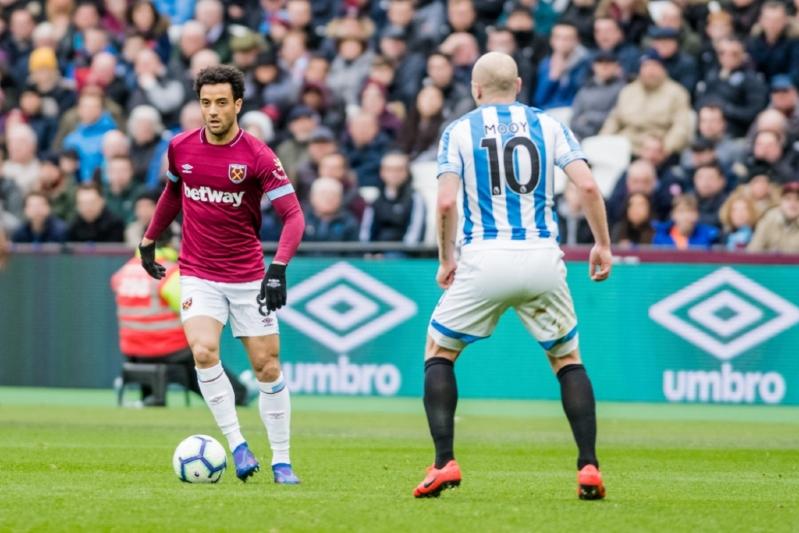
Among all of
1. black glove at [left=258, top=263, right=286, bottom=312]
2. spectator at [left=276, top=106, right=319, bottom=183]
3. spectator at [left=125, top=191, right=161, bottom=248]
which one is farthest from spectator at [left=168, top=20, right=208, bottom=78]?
black glove at [left=258, top=263, right=286, bottom=312]

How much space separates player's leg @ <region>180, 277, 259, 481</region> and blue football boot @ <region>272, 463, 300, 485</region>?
13 centimetres

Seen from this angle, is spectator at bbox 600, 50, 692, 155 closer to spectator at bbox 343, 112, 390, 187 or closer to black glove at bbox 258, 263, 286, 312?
spectator at bbox 343, 112, 390, 187

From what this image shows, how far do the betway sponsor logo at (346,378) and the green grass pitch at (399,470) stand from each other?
0.16m

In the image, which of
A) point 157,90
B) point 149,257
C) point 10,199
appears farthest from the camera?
point 157,90

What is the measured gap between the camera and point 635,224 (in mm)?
18328

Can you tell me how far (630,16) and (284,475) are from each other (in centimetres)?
1206

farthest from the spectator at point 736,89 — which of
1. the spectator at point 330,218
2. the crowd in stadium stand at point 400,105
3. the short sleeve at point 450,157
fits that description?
the short sleeve at point 450,157

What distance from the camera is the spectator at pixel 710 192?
18312 millimetres

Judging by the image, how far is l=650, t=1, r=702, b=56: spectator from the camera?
20.1 metres

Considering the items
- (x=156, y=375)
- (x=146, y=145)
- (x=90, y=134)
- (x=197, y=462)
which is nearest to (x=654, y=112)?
(x=156, y=375)

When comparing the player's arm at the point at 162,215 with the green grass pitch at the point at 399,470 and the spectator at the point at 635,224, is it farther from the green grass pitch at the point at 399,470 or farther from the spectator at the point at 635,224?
the spectator at the point at 635,224

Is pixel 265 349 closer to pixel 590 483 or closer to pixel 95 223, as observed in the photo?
pixel 590 483

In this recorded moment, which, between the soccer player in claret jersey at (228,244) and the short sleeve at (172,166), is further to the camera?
the short sleeve at (172,166)

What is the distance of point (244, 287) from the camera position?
1008cm
